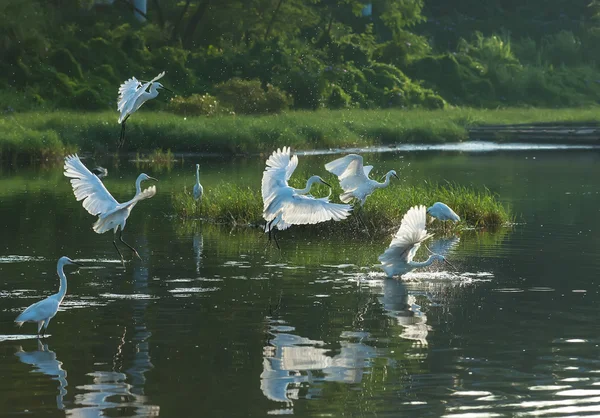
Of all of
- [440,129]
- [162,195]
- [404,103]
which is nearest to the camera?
[162,195]

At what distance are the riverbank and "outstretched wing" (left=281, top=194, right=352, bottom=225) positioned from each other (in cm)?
2266

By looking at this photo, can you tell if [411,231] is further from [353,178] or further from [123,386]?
[123,386]

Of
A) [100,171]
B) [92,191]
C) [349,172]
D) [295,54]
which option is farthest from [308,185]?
[295,54]

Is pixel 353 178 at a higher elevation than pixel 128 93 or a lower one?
lower

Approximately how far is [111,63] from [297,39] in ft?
34.9

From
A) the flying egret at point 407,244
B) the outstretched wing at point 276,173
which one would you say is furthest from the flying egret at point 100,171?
the flying egret at point 407,244

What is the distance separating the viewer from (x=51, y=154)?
39719mm

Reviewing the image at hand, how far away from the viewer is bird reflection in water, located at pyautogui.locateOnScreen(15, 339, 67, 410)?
11.9m

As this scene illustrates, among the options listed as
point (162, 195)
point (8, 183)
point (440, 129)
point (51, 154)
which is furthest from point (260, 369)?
point (440, 129)

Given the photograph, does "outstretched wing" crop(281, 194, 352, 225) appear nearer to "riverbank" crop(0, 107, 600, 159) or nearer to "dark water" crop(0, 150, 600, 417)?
"dark water" crop(0, 150, 600, 417)

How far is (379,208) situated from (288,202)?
6.12 m

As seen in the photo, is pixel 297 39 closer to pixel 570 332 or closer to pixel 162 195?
pixel 162 195

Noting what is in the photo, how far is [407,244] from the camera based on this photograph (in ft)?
56.8

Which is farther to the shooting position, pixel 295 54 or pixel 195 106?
pixel 295 54
